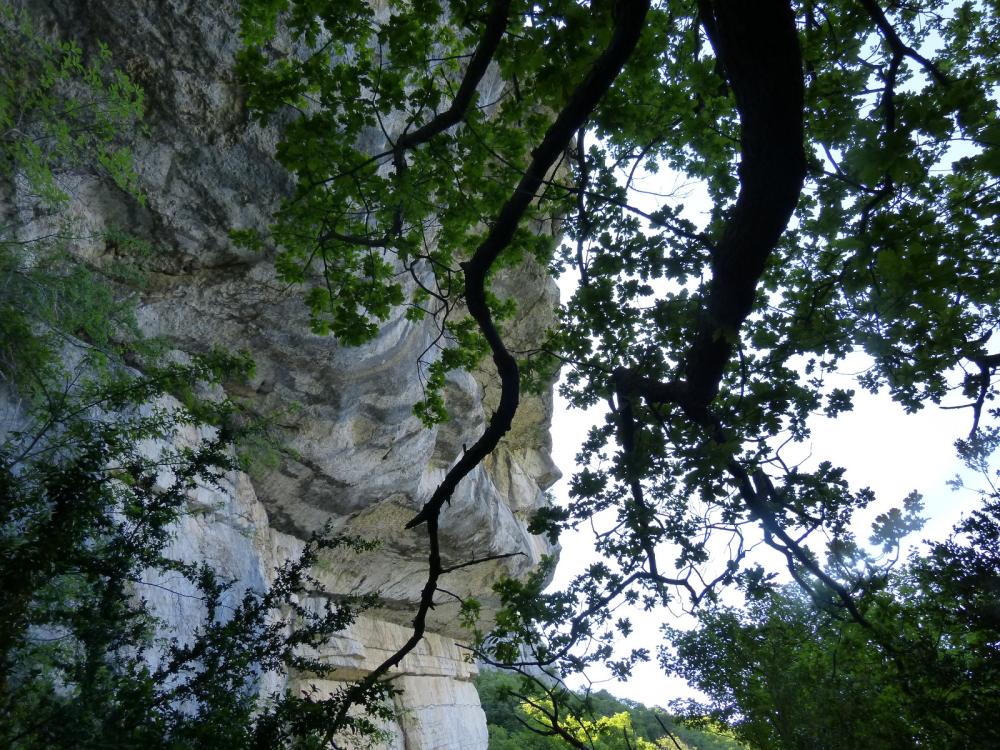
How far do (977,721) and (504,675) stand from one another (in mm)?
19710

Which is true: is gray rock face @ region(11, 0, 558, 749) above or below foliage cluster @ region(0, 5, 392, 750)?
above

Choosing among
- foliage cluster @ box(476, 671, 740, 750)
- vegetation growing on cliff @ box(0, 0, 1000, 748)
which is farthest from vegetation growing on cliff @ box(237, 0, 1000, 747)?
foliage cluster @ box(476, 671, 740, 750)

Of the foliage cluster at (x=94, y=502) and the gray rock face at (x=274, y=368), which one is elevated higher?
the gray rock face at (x=274, y=368)

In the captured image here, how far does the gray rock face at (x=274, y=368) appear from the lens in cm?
623

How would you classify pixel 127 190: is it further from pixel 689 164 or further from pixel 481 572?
pixel 481 572

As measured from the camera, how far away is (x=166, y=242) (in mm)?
6797

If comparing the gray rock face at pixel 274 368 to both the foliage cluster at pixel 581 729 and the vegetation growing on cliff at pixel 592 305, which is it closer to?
the vegetation growing on cliff at pixel 592 305

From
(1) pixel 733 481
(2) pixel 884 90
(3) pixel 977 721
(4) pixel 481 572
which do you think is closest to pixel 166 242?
(1) pixel 733 481

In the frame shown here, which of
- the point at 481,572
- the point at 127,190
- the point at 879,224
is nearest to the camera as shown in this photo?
the point at 879,224

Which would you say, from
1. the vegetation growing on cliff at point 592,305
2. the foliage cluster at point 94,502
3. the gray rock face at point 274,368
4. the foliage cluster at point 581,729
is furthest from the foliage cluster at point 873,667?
the foliage cluster at point 581,729

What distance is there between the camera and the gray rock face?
623 centimetres

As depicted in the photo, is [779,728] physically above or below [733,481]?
below

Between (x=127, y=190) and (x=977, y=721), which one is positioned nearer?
(x=977, y=721)

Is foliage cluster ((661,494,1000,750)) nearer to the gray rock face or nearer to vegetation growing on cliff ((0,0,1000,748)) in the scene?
vegetation growing on cliff ((0,0,1000,748))
